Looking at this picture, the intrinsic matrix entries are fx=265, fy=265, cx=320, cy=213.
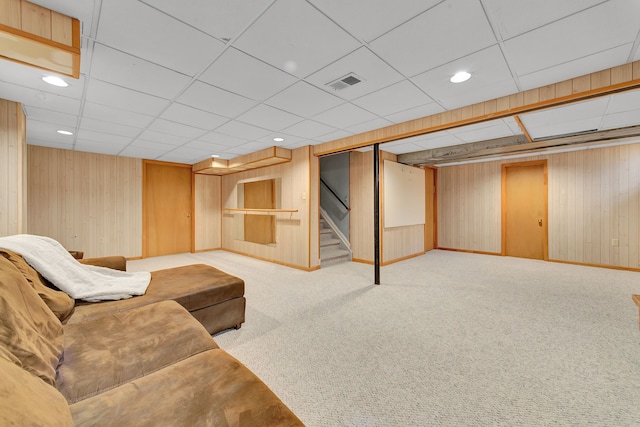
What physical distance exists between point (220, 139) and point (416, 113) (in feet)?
10.3

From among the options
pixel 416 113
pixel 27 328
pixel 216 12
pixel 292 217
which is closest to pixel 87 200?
pixel 292 217

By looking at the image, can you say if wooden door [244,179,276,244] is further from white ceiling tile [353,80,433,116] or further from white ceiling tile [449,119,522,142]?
white ceiling tile [449,119,522,142]

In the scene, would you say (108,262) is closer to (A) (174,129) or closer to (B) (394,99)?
(A) (174,129)

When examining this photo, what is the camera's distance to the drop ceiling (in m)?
1.62

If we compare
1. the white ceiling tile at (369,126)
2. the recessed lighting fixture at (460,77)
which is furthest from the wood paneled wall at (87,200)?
the recessed lighting fixture at (460,77)

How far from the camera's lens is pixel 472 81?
2490 millimetres

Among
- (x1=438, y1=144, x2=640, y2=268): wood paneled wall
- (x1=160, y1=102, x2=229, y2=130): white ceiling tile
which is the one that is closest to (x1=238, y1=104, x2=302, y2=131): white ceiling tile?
(x1=160, y1=102, x2=229, y2=130): white ceiling tile

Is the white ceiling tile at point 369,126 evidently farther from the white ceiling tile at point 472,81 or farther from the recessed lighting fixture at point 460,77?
the recessed lighting fixture at point 460,77

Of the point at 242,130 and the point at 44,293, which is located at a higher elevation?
the point at 242,130

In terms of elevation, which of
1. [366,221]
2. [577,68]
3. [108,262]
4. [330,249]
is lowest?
[330,249]

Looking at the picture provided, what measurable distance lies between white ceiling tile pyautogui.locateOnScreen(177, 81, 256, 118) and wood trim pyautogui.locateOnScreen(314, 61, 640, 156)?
1993 mm

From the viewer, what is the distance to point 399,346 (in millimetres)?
2268

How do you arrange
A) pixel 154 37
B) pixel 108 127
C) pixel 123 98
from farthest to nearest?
pixel 108 127 → pixel 123 98 → pixel 154 37

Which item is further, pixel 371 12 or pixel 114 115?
pixel 114 115
